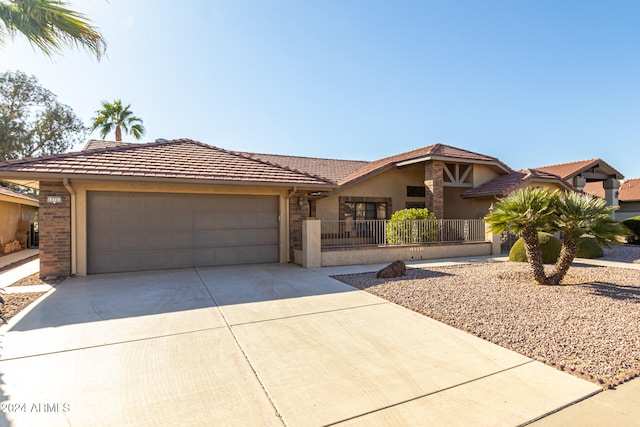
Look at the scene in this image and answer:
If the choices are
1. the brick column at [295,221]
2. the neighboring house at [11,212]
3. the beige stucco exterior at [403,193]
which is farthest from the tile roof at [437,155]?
the neighboring house at [11,212]

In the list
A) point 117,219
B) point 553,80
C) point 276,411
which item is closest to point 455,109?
point 553,80

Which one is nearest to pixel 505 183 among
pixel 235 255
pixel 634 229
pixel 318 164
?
pixel 634 229

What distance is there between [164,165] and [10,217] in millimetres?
12444

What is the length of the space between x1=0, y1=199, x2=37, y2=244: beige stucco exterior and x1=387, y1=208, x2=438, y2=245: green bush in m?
17.4

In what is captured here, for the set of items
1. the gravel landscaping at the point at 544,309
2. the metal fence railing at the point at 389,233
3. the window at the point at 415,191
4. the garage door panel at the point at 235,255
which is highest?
the window at the point at 415,191

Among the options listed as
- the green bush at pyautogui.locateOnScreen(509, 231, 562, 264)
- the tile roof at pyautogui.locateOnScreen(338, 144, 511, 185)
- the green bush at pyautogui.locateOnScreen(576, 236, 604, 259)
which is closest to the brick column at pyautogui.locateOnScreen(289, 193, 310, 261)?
the tile roof at pyautogui.locateOnScreen(338, 144, 511, 185)

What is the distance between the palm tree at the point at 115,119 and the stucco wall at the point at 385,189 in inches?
731

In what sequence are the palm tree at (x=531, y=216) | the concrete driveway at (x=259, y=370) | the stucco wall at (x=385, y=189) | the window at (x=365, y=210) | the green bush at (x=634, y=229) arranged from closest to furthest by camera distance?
the concrete driveway at (x=259, y=370) → the palm tree at (x=531, y=216) → the stucco wall at (x=385, y=189) → the window at (x=365, y=210) → the green bush at (x=634, y=229)

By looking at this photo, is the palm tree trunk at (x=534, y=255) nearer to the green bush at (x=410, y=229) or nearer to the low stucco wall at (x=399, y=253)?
the low stucco wall at (x=399, y=253)

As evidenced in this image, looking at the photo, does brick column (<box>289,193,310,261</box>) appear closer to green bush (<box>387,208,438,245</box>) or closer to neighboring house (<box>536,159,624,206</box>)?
green bush (<box>387,208,438,245</box>)

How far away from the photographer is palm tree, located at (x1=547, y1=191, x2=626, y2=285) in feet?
24.7

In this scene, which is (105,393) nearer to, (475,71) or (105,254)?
(105,254)

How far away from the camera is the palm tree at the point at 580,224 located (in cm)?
753

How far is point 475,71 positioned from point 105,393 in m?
16.3
